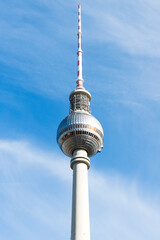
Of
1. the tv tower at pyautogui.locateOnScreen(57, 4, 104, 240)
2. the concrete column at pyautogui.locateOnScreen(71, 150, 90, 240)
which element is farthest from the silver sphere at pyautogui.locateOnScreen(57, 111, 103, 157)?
the concrete column at pyautogui.locateOnScreen(71, 150, 90, 240)

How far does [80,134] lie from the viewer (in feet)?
213

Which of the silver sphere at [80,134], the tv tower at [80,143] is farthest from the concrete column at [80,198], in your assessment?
the silver sphere at [80,134]

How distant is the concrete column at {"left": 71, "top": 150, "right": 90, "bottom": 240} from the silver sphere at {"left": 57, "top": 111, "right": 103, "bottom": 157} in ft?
5.45

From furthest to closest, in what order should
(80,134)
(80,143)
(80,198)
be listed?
(80,143) → (80,134) → (80,198)

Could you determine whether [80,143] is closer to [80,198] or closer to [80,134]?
[80,134]

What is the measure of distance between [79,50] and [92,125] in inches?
915

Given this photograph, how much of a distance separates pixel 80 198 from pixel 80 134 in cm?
1237

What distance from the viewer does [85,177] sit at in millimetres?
62312

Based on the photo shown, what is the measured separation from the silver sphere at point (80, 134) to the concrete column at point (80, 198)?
5.45ft

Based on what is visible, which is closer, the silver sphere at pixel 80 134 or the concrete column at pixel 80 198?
the concrete column at pixel 80 198

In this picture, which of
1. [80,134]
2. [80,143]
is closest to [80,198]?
[80,143]

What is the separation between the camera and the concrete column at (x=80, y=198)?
181 ft

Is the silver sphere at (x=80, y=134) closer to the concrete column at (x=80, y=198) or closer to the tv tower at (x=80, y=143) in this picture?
the tv tower at (x=80, y=143)

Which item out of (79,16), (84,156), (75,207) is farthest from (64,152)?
(79,16)
